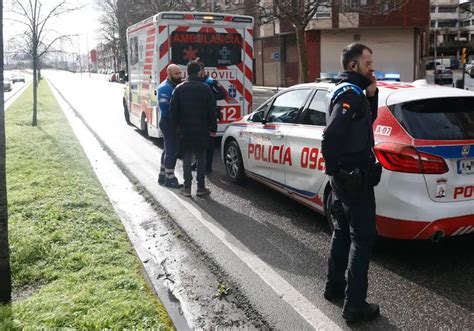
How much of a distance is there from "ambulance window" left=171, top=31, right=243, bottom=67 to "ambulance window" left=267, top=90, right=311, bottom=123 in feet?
13.4

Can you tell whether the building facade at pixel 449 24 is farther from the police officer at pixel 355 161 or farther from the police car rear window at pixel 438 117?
the police officer at pixel 355 161

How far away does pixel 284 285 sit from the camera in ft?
13.3

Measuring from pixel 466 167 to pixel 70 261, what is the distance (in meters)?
3.50

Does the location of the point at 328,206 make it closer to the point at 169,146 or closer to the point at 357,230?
the point at 357,230

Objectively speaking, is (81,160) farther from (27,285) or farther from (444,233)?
(444,233)

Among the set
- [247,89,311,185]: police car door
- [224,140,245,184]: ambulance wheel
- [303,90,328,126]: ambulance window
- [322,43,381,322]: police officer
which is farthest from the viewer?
[224,140,245,184]: ambulance wheel

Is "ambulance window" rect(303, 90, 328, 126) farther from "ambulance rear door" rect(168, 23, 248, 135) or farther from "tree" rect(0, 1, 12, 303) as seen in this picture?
"ambulance rear door" rect(168, 23, 248, 135)

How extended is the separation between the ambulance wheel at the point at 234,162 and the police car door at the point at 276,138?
1.44 feet

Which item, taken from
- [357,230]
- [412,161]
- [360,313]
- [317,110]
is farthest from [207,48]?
[360,313]

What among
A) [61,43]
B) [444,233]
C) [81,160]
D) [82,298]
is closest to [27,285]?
[82,298]

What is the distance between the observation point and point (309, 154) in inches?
204

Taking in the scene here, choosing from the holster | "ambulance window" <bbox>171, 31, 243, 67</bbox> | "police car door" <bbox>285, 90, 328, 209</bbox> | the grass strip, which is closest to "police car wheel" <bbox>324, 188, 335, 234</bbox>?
"police car door" <bbox>285, 90, 328, 209</bbox>

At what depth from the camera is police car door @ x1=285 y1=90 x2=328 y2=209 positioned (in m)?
5.09

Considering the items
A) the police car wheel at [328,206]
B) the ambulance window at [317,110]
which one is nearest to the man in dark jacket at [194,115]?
the ambulance window at [317,110]
